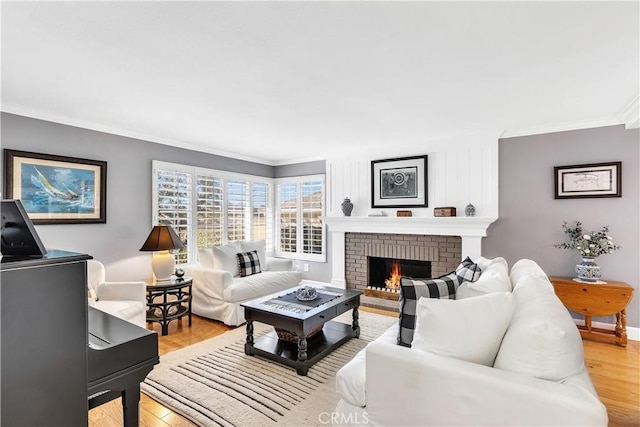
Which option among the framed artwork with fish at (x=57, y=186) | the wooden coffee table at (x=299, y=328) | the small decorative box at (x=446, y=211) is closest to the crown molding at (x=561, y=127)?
the small decorative box at (x=446, y=211)

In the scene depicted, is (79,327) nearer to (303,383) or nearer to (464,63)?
(303,383)

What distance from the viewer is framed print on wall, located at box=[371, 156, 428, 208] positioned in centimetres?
454

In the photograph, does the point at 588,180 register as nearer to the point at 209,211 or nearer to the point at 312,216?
the point at 312,216

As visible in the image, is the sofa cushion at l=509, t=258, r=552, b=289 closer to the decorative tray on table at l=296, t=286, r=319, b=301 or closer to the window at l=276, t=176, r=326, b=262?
the decorative tray on table at l=296, t=286, r=319, b=301

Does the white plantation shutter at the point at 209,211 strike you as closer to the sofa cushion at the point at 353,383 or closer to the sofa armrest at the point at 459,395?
the sofa cushion at the point at 353,383

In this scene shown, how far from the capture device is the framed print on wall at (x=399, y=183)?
4.54 metres

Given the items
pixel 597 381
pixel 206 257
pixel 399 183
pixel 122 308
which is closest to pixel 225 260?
pixel 206 257

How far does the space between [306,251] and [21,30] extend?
179 inches

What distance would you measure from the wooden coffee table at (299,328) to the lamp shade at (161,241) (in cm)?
139

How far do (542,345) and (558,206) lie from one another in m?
3.15

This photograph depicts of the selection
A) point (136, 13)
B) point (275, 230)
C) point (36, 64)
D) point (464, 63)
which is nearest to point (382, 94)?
point (464, 63)

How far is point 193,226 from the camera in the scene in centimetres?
457

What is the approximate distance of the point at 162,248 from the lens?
357 centimetres

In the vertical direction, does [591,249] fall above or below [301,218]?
below
